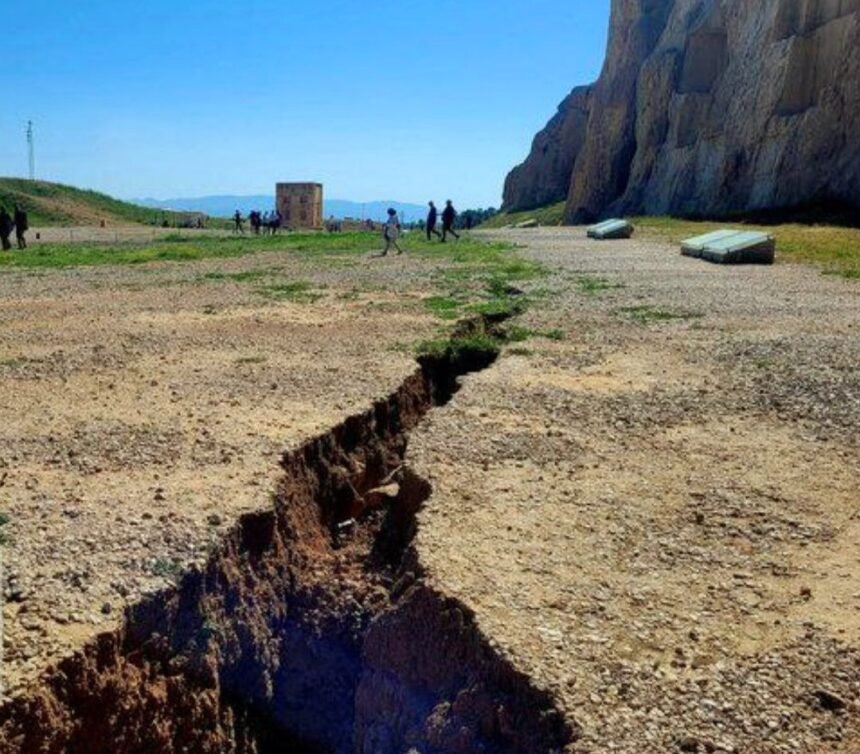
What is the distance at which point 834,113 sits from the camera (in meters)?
34.3

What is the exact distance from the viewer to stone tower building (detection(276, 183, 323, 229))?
A: 6172cm

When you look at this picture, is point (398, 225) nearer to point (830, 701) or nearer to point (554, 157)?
point (830, 701)

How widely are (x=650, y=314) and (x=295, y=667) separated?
30.2 feet

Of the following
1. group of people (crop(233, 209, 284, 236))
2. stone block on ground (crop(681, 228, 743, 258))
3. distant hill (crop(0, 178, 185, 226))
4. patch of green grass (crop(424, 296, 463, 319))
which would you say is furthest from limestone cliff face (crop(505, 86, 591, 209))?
patch of green grass (crop(424, 296, 463, 319))

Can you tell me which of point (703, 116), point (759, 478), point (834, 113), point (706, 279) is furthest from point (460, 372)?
point (703, 116)

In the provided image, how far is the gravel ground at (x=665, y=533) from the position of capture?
390 cm

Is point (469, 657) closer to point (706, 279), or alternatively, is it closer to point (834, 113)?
point (706, 279)

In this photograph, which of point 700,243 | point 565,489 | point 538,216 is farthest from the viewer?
point 538,216

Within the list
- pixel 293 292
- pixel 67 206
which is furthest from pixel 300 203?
pixel 293 292

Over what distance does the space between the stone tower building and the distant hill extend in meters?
17.0

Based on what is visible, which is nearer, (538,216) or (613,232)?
(613,232)

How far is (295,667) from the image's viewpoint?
218 inches

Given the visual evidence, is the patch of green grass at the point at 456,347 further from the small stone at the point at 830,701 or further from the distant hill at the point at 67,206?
the distant hill at the point at 67,206

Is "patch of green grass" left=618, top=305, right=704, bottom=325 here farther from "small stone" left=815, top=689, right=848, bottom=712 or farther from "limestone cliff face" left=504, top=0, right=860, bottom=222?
"limestone cliff face" left=504, top=0, right=860, bottom=222
